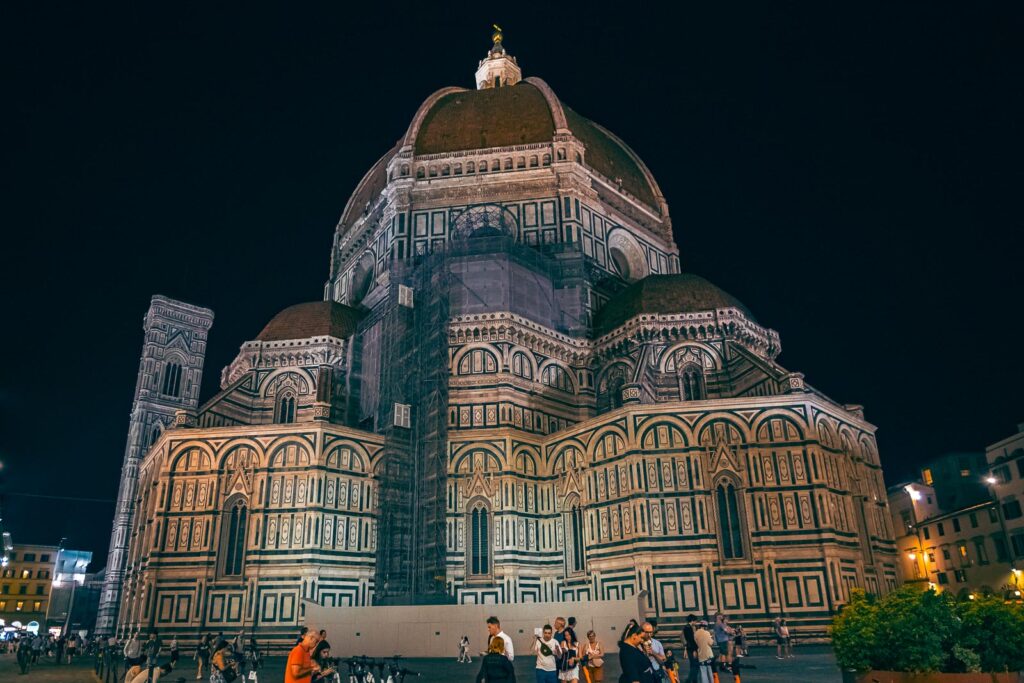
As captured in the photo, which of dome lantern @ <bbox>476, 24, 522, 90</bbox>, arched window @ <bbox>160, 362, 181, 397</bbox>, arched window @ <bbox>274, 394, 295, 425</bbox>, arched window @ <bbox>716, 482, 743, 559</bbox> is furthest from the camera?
dome lantern @ <bbox>476, 24, 522, 90</bbox>

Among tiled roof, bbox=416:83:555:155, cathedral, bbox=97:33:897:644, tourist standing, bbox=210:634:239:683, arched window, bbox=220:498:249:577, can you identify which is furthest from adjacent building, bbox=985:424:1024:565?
tourist standing, bbox=210:634:239:683

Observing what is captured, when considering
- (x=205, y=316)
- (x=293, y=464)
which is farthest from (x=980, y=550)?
(x=205, y=316)

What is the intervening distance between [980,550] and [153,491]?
43.5 m

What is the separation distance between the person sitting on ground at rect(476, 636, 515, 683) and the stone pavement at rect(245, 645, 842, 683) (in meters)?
8.44

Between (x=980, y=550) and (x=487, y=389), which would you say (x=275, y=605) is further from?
(x=980, y=550)

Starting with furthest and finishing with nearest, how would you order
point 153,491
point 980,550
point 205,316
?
point 205,316
point 980,550
point 153,491

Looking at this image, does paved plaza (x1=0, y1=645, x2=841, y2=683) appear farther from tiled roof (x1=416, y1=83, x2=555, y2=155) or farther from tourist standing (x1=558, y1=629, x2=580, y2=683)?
tiled roof (x1=416, y1=83, x2=555, y2=155)

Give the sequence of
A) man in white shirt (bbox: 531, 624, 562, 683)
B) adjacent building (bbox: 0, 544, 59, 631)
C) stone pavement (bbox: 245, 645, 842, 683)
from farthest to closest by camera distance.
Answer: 1. adjacent building (bbox: 0, 544, 59, 631)
2. stone pavement (bbox: 245, 645, 842, 683)
3. man in white shirt (bbox: 531, 624, 562, 683)

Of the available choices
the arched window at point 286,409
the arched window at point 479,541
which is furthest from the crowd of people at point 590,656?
the arched window at point 286,409

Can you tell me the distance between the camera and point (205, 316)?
55.2m

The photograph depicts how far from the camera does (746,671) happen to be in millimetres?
17344

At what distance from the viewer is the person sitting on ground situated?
825 cm

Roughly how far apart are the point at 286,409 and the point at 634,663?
29.8 meters

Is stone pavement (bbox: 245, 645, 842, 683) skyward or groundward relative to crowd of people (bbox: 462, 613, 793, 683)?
groundward
